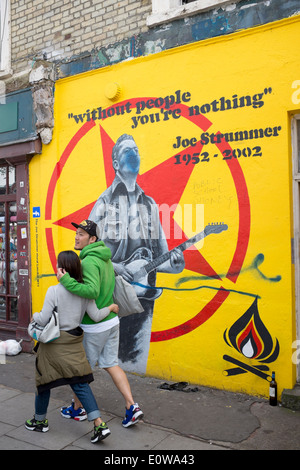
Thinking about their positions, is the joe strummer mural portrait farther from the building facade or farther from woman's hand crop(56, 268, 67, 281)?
woman's hand crop(56, 268, 67, 281)

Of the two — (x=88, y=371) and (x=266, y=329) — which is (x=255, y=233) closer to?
(x=266, y=329)

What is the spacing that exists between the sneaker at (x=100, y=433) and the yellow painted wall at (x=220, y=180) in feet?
5.65

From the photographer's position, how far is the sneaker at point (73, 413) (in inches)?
173

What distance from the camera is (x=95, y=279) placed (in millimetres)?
4059

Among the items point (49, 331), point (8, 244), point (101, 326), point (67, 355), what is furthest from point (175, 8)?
point (8, 244)

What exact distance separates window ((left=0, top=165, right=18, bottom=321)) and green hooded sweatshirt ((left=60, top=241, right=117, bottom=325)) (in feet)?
11.2

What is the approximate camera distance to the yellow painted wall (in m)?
4.78

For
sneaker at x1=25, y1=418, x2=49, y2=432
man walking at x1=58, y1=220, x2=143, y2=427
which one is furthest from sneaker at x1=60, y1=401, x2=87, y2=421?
sneaker at x1=25, y1=418, x2=49, y2=432

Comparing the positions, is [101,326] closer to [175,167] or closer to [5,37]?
[175,167]

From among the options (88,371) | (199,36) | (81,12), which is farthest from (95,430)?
(81,12)

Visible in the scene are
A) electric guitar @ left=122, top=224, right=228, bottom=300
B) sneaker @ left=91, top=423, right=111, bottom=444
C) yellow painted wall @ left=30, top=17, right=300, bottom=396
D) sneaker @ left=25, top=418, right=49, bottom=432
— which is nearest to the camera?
sneaker @ left=91, top=423, right=111, bottom=444

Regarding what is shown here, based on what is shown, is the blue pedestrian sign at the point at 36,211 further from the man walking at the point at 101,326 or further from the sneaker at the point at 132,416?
the sneaker at the point at 132,416

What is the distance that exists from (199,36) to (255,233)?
2443 millimetres
